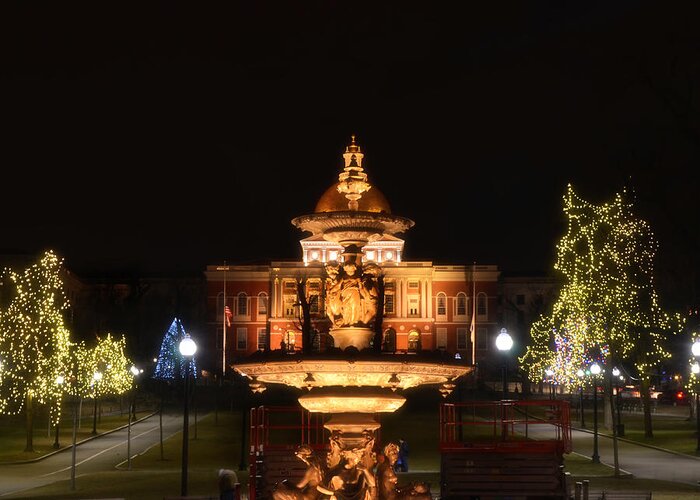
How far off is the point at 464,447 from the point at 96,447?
112ft

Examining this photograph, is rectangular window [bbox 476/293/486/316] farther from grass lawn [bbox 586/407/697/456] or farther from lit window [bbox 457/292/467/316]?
grass lawn [bbox 586/407/697/456]

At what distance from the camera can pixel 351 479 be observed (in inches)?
655

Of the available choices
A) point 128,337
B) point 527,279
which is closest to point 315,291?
point 128,337

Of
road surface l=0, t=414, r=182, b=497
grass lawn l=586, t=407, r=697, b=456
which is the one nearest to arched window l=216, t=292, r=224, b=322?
grass lawn l=586, t=407, r=697, b=456

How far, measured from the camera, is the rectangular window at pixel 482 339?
131 metres

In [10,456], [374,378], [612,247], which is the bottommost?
[10,456]

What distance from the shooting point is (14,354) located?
51.6m

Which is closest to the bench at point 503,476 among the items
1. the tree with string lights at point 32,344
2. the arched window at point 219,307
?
the tree with string lights at point 32,344

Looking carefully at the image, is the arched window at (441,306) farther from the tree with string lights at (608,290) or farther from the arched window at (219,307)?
the tree with string lights at (608,290)

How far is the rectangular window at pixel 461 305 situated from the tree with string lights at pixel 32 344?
80.5 meters

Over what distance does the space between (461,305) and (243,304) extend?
25781 mm

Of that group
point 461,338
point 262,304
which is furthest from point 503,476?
point 461,338

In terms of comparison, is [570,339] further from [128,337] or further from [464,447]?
[128,337]

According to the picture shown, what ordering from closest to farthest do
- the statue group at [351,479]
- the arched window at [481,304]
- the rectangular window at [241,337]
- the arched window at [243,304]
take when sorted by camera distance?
1. the statue group at [351,479]
2. the arched window at [243,304]
3. the rectangular window at [241,337]
4. the arched window at [481,304]
